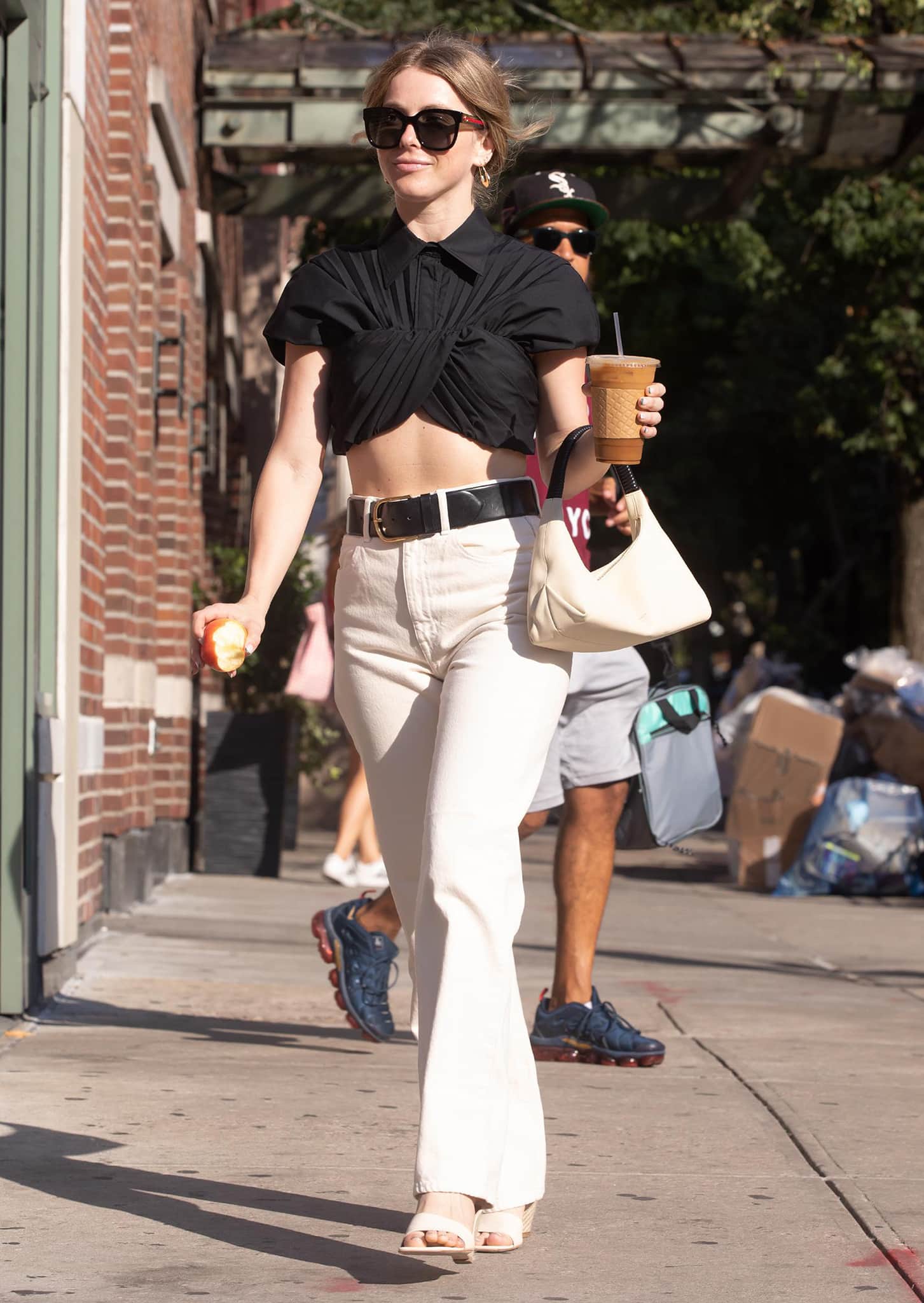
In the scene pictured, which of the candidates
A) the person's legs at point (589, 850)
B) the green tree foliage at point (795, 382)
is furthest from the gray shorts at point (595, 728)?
the green tree foliage at point (795, 382)

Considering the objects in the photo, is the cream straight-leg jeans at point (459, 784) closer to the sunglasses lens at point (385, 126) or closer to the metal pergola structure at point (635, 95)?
the sunglasses lens at point (385, 126)

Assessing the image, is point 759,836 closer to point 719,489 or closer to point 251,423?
point 251,423

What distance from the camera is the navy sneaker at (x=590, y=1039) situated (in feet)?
16.3

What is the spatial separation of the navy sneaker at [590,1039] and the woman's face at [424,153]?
2.38 meters

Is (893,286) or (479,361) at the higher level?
(893,286)

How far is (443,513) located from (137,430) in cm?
615

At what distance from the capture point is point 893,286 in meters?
17.8

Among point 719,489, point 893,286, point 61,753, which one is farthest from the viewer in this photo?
point 719,489

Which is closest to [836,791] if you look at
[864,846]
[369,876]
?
[864,846]

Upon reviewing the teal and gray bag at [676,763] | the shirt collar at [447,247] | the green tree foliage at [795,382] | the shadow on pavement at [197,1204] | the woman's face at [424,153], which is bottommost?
the shadow on pavement at [197,1204]

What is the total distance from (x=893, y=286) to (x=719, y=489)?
920 centimetres

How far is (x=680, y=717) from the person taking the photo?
17.3 ft

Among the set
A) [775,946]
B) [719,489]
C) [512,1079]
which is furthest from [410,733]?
[719,489]

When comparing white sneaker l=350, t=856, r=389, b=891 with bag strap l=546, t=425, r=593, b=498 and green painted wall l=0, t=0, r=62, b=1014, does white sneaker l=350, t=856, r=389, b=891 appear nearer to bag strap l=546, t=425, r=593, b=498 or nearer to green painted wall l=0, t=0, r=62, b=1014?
green painted wall l=0, t=0, r=62, b=1014
